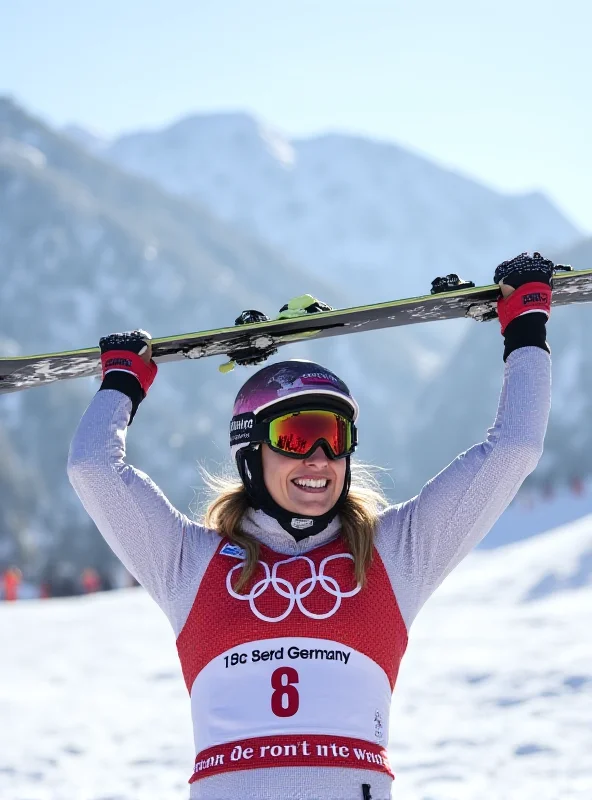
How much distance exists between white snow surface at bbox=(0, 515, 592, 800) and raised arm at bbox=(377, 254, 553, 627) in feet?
9.59

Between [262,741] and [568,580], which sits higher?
[568,580]

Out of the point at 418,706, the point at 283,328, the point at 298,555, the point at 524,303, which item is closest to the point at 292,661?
the point at 298,555

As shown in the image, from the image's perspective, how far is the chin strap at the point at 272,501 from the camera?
2.71 m

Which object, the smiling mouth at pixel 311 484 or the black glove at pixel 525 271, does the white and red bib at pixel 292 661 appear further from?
the black glove at pixel 525 271

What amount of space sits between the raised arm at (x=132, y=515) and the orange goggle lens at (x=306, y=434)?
0.35 metres

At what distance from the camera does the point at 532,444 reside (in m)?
2.64

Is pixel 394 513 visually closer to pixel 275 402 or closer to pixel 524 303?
pixel 275 402

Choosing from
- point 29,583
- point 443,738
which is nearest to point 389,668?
point 443,738

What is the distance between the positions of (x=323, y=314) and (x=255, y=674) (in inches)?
66.1

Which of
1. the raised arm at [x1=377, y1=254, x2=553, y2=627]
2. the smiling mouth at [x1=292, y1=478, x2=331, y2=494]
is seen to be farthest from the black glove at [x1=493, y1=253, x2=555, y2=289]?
the smiling mouth at [x1=292, y1=478, x2=331, y2=494]

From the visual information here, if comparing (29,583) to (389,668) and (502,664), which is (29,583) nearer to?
(502,664)

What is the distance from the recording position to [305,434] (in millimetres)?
2785

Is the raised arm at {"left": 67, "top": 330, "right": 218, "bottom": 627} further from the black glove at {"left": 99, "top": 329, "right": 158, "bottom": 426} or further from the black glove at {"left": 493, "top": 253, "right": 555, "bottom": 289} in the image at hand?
the black glove at {"left": 493, "top": 253, "right": 555, "bottom": 289}

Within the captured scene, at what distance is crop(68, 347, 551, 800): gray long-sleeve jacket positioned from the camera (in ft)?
8.67
